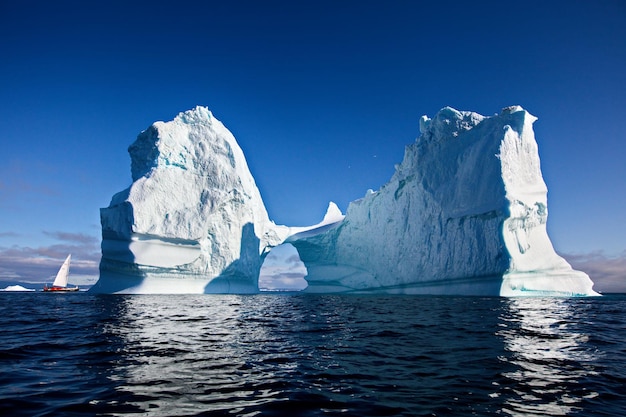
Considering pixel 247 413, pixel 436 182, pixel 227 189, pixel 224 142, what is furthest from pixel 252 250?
pixel 247 413

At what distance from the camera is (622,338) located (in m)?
9.19

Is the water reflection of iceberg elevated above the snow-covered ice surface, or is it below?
below

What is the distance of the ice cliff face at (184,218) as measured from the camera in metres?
33.0

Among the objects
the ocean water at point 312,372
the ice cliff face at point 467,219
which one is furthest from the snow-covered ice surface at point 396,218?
the ocean water at point 312,372

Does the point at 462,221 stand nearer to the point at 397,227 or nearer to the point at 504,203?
the point at 504,203

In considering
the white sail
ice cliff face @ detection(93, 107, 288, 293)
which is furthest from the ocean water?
the white sail

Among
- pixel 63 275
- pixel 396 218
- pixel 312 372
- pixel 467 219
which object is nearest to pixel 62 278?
pixel 63 275

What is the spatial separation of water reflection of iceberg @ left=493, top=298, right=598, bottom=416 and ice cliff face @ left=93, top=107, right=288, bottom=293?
29.6 metres

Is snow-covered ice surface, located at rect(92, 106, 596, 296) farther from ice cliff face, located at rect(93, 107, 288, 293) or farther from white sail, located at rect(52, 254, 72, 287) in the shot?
white sail, located at rect(52, 254, 72, 287)

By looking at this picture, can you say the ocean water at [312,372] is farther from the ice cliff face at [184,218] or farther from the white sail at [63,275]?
the white sail at [63,275]

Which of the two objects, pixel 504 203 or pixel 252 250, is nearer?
pixel 504 203

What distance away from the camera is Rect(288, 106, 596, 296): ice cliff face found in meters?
30.1

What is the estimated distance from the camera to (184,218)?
113ft

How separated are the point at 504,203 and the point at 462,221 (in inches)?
171
